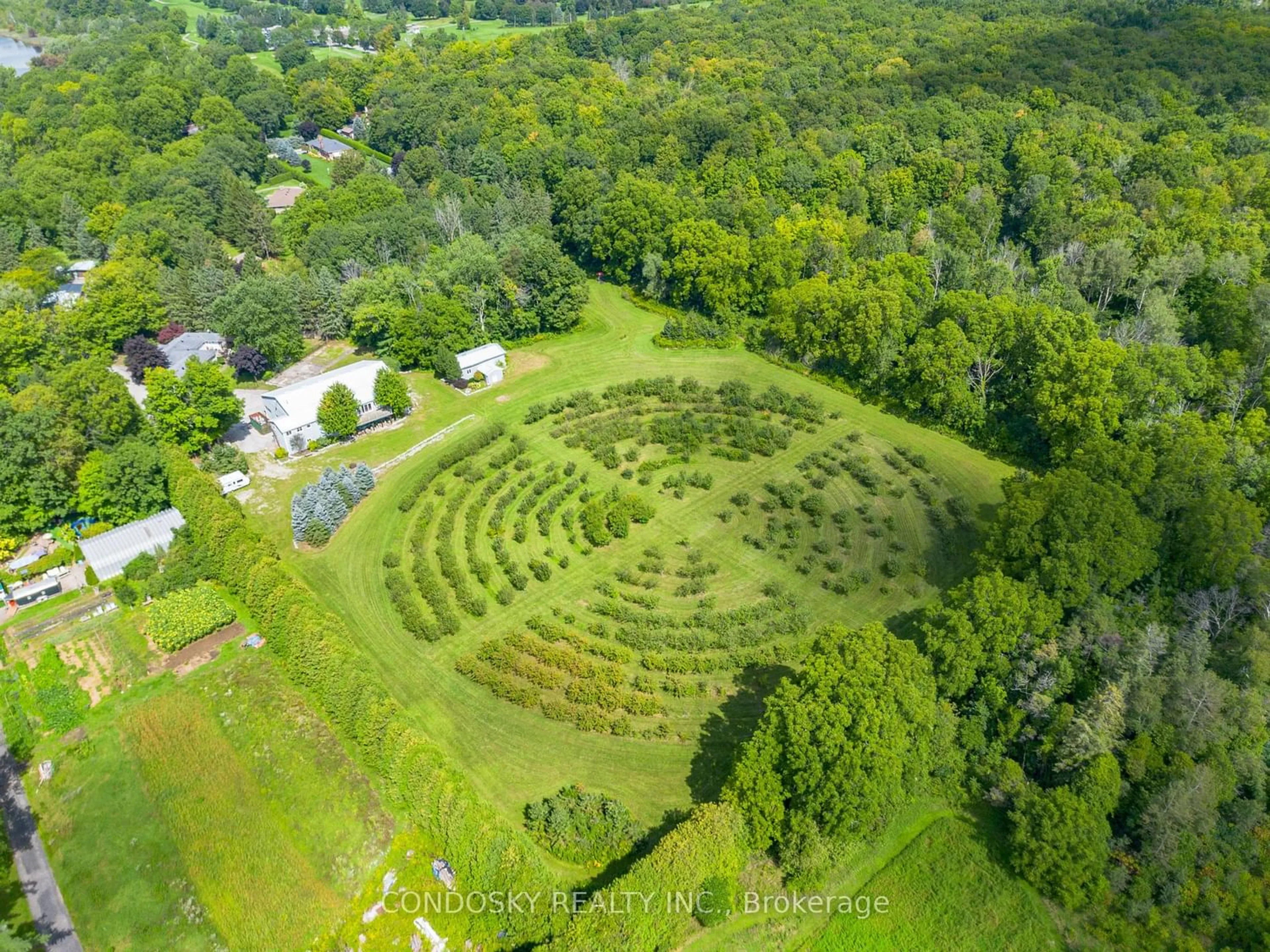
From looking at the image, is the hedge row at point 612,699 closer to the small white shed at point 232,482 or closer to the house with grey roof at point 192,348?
the small white shed at point 232,482

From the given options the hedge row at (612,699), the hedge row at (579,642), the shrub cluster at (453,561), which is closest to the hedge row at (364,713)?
the shrub cluster at (453,561)

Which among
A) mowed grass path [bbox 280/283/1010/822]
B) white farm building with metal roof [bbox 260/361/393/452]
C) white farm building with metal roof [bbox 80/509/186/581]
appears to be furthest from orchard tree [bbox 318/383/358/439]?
white farm building with metal roof [bbox 80/509/186/581]

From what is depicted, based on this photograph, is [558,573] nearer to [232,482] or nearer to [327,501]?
[327,501]

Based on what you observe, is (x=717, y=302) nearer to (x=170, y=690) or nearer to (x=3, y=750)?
(x=170, y=690)

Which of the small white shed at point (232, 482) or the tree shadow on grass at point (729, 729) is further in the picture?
the small white shed at point (232, 482)

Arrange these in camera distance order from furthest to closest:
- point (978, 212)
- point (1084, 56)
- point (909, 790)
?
point (1084, 56) < point (978, 212) < point (909, 790)

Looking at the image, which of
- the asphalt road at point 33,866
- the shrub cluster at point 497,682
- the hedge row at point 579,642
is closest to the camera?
the asphalt road at point 33,866

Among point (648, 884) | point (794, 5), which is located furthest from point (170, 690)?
point (794, 5)

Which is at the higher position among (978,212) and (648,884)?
(978,212)
